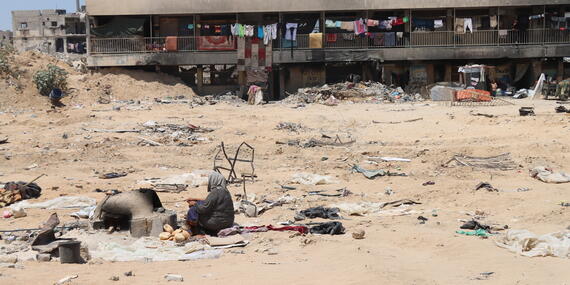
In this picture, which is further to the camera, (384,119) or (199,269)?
(384,119)

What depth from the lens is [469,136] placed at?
20547 mm

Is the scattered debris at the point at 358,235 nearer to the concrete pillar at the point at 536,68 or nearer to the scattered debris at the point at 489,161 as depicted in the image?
the scattered debris at the point at 489,161

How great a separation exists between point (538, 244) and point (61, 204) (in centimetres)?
755

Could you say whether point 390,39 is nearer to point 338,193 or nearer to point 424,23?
point 424,23

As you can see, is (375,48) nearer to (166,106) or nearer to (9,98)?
(166,106)

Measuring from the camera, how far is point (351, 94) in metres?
31.2

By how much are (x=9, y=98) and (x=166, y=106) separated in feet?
20.6

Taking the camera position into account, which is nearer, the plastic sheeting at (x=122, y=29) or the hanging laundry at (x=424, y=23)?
the plastic sheeting at (x=122, y=29)

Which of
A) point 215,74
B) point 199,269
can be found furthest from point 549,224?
point 215,74

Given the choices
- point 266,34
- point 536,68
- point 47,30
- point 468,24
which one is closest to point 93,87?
point 266,34

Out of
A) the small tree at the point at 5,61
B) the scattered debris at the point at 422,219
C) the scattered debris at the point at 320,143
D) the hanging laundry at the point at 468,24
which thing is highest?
the hanging laundry at the point at 468,24

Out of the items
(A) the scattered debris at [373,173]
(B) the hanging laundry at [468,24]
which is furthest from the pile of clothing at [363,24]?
(A) the scattered debris at [373,173]

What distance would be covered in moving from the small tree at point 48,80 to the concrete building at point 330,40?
3483 mm

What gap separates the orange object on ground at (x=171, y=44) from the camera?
111ft
